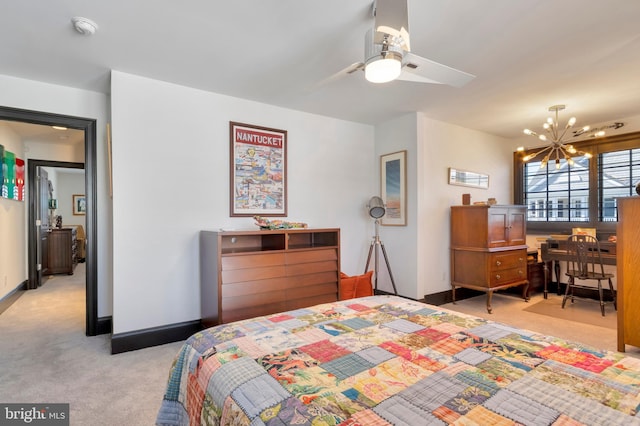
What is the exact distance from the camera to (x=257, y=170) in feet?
12.4

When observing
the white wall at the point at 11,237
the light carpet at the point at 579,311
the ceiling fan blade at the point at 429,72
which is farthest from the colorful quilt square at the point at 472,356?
the white wall at the point at 11,237

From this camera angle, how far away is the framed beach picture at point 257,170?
3.63 m

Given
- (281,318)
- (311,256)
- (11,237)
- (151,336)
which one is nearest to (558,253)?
(311,256)

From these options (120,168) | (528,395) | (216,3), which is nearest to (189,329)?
(120,168)

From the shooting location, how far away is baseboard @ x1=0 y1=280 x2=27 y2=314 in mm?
4204

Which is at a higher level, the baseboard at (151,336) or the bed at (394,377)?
the bed at (394,377)

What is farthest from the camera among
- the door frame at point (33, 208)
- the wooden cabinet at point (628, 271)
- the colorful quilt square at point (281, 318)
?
the door frame at point (33, 208)

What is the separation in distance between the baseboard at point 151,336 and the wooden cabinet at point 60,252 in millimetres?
4795

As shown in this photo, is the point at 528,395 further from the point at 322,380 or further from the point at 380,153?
the point at 380,153

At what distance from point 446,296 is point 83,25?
4724 mm

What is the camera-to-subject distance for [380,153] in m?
4.76

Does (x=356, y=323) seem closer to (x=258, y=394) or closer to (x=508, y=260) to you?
(x=258, y=394)

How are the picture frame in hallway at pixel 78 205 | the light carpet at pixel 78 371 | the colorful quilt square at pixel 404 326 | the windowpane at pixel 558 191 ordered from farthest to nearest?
the picture frame in hallway at pixel 78 205, the windowpane at pixel 558 191, the light carpet at pixel 78 371, the colorful quilt square at pixel 404 326

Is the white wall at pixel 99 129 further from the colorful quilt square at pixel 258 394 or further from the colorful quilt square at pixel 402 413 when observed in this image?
the colorful quilt square at pixel 402 413
